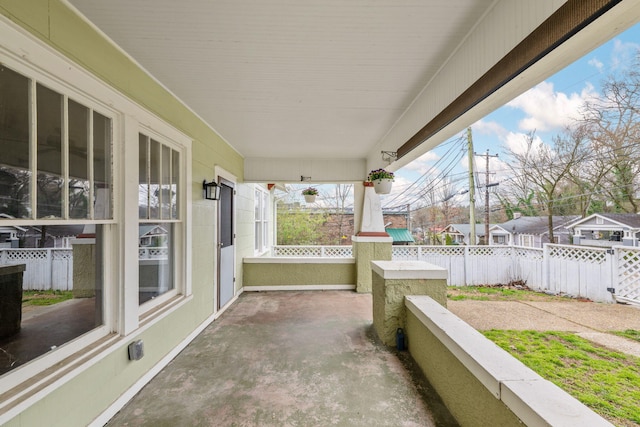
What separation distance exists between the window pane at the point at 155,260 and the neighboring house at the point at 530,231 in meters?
9.75

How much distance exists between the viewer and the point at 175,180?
2.82 m

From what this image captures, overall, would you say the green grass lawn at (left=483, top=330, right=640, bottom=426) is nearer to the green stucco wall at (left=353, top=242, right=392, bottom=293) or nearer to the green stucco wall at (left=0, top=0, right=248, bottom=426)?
the green stucco wall at (left=353, top=242, right=392, bottom=293)

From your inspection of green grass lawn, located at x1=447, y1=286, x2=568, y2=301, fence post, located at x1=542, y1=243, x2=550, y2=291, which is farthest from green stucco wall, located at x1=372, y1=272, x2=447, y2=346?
fence post, located at x1=542, y1=243, x2=550, y2=291

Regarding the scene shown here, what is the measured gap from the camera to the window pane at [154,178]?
2.40 m

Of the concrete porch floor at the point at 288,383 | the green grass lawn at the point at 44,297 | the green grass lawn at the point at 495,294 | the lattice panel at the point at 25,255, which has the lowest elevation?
the green grass lawn at the point at 495,294

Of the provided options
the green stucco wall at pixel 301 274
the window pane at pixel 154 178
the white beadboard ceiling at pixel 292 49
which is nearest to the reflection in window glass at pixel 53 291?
the window pane at pixel 154 178

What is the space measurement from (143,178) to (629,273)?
7.77 meters

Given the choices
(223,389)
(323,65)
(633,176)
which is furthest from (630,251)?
(223,389)

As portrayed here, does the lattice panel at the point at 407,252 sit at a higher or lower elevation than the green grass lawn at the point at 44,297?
lower

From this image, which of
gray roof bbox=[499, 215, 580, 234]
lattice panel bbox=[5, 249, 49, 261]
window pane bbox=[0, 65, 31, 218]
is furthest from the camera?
gray roof bbox=[499, 215, 580, 234]

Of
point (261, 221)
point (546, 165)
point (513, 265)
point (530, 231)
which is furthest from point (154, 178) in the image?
point (530, 231)

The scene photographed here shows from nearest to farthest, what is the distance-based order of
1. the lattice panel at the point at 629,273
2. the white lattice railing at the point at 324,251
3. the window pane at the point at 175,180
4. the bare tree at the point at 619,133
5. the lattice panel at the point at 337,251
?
the bare tree at the point at 619,133, the window pane at the point at 175,180, the lattice panel at the point at 629,273, the white lattice railing at the point at 324,251, the lattice panel at the point at 337,251

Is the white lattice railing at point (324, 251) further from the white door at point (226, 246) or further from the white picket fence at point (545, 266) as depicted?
the white door at point (226, 246)

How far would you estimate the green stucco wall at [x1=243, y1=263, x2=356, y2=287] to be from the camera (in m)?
5.48
